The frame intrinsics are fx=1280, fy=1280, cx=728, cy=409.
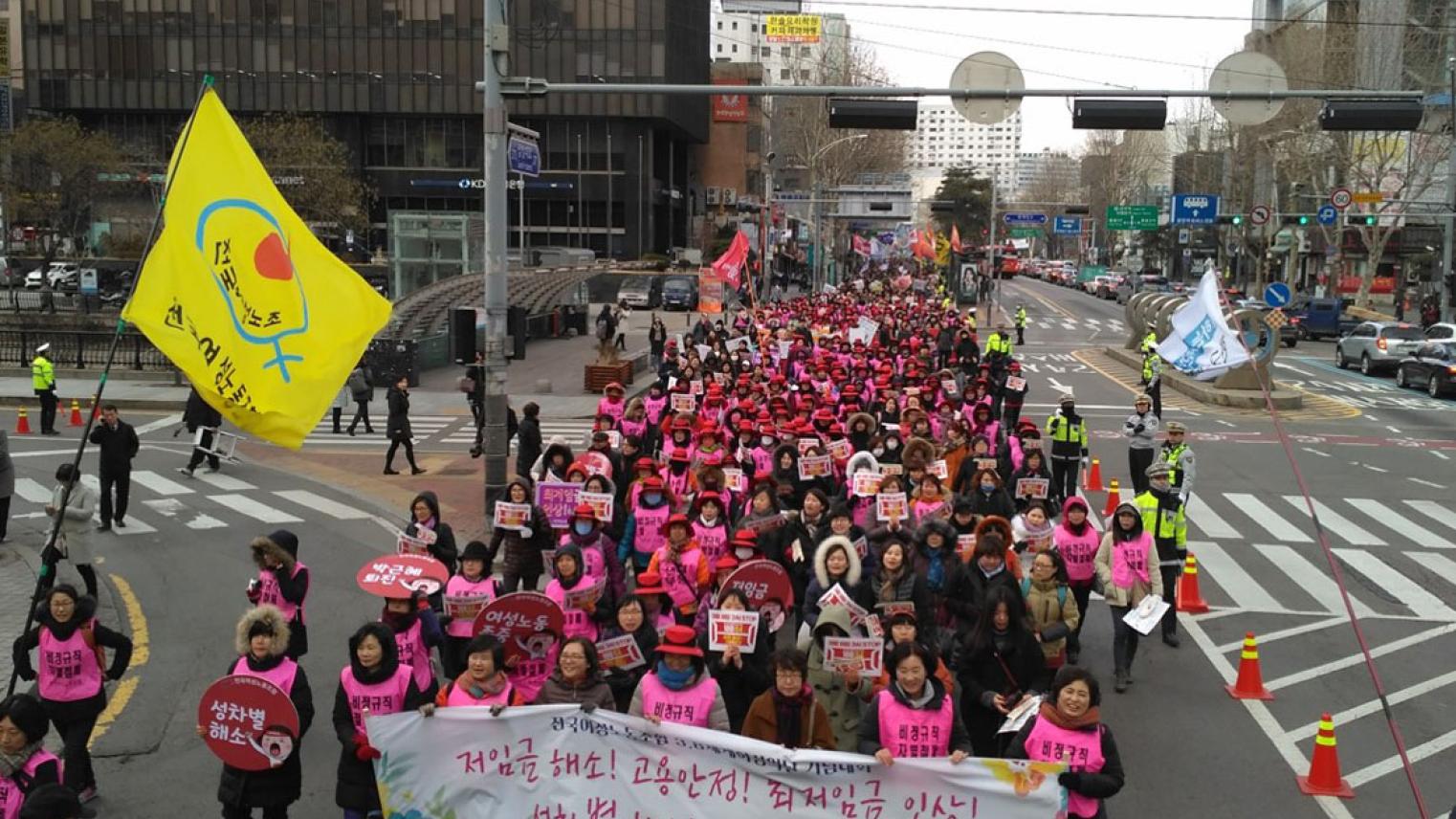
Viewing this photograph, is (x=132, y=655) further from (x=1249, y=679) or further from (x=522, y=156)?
(x=1249, y=679)

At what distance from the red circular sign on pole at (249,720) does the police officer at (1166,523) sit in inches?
289

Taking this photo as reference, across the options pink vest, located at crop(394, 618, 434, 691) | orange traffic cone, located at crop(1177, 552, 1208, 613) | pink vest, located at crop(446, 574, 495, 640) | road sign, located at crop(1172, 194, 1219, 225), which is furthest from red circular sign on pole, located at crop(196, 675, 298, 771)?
road sign, located at crop(1172, 194, 1219, 225)

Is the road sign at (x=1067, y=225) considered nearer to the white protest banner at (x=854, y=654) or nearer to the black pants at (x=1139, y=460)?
the black pants at (x=1139, y=460)

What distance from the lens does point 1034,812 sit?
613cm

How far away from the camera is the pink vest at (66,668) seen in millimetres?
7391

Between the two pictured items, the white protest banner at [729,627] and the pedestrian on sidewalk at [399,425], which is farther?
the pedestrian on sidewalk at [399,425]

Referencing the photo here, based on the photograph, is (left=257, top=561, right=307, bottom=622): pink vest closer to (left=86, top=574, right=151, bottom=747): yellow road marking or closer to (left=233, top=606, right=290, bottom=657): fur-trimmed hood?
(left=86, top=574, right=151, bottom=747): yellow road marking

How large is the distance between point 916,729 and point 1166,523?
539 cm

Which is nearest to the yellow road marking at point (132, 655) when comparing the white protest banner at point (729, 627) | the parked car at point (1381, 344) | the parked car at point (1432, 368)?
the white protest banner at point (729, 627)

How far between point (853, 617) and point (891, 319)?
1128 inches

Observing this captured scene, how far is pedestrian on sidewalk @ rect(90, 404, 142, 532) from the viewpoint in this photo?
48.7 ft

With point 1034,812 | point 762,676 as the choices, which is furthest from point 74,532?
point 1034,812

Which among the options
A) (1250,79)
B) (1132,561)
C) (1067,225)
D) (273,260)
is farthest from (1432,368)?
(1067,225)

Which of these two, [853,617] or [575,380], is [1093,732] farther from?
[575,380]
